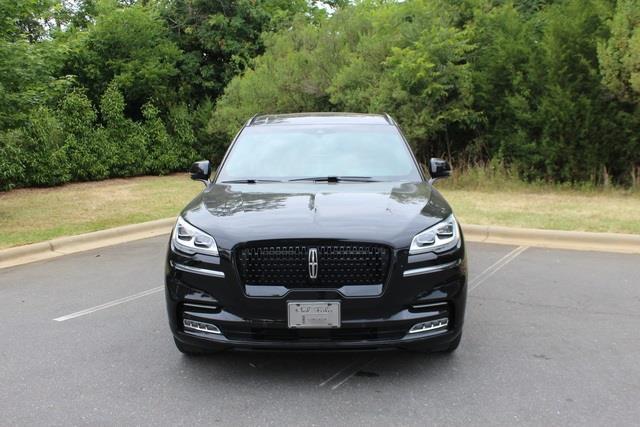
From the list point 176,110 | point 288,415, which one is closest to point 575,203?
point 288,415

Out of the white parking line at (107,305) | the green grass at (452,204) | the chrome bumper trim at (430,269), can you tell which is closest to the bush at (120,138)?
the green grass at (452,204)

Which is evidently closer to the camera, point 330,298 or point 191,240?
point 330,298

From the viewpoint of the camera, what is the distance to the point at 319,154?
5.16 metres

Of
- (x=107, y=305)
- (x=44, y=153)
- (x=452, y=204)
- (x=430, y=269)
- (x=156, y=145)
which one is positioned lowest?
(x=156, y=145)

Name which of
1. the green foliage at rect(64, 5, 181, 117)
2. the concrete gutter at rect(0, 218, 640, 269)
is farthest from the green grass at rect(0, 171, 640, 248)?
the green foliage at rect(64, 5, 181, 117)

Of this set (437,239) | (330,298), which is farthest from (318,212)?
(437,239)

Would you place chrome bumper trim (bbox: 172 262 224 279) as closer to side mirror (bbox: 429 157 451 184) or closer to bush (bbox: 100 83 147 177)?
side mirror (bbox: 429 157 451 184)

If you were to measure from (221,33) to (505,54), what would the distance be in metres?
10.1

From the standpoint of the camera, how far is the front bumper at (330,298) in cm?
349

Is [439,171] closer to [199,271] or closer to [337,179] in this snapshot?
[337,179]

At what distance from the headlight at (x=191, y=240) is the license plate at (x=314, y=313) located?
586 mm

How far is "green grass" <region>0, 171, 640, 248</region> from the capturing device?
8836mm

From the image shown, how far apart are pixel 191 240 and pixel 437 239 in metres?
1.52

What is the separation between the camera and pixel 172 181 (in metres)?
16.5
